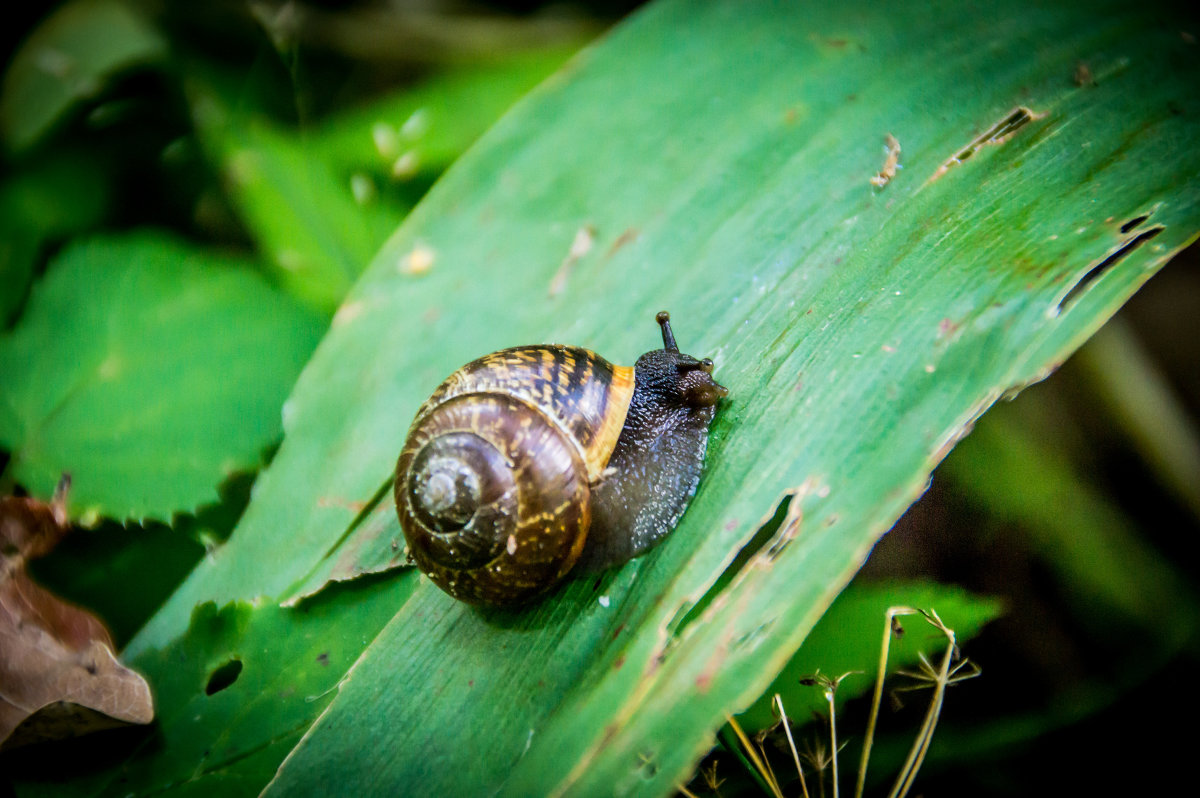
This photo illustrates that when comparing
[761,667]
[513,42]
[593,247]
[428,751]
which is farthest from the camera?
[513,42]

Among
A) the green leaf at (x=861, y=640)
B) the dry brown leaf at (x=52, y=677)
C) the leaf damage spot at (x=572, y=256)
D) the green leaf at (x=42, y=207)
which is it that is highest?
the leaf damage spot at (x=572, y=256)

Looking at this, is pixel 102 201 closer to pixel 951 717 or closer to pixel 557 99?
pixel 557 99

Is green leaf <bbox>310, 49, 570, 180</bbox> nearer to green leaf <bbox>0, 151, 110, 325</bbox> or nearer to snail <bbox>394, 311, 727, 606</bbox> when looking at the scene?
green leaf <bbox>0, 151, 110, 325</bbox>

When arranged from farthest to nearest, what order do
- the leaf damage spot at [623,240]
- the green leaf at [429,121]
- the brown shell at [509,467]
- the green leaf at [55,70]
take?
the green leaf at [429,121]
the green leaf at [55,70]
the leaf damage spot at [623,240]
the brown shell at [509,467]

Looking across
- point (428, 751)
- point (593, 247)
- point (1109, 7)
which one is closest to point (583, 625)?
point (428, 751)

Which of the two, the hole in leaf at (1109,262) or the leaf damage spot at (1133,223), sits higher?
the leaf damage spot at (1133,223)

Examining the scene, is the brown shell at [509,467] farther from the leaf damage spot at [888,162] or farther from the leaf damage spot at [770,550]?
the leaf damage spot at [888,162]

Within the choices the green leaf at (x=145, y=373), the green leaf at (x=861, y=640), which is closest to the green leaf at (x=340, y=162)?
the green leaf at (x=145, y=373)

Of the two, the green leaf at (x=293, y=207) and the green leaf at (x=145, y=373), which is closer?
the green leaf at (x=145, y=373)
